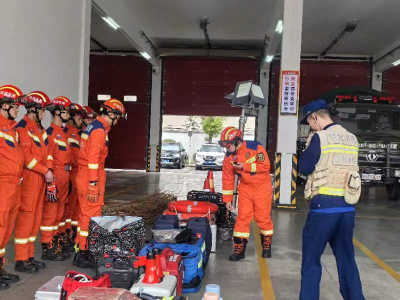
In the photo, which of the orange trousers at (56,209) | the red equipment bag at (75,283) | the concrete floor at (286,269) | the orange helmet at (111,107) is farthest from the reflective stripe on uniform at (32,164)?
the red equipment bag at (75,283)

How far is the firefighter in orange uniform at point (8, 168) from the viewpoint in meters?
3.99

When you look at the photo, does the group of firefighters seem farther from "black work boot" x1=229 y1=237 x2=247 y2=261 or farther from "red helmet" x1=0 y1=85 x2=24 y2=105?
"black work boot" x1=229 y1=237 x2=247 y2=261

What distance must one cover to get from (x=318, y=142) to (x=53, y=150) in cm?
343

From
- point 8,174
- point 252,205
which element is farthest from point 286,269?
point 8,174

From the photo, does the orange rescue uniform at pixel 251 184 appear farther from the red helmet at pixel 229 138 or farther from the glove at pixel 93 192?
the glove at pixel 93 192

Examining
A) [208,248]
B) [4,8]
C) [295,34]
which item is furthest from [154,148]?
[208,248]

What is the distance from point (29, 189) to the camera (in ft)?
14.8

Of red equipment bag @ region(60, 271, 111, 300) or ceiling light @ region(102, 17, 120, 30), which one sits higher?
ceiling light @ region(102, 17, 120, 30)

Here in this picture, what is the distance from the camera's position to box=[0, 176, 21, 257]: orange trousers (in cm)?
396

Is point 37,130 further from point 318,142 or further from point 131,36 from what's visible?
point 131,36

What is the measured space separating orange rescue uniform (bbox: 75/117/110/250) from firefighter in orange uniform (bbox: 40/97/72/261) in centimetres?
37

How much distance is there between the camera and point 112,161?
65.5 ft

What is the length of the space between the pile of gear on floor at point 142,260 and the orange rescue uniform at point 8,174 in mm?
921

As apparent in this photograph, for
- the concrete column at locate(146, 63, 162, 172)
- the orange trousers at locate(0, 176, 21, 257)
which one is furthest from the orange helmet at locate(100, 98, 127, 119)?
the concrete column at locate(146, 63, 162, 172)
